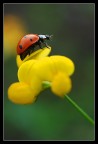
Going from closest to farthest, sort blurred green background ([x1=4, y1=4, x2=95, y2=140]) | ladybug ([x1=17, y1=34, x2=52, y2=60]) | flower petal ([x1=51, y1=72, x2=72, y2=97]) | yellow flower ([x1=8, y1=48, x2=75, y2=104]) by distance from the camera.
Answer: flower petal ([x1=51, y1=72, x2=72, y2=97]), yellow flower ([x1=8, y1=48, x2=75, y2=104]), ladybug ([x1=17, y1=34, x2=52, y2=60]), blurred green background ([x1=4, y1=4, x2=95, y2=140])

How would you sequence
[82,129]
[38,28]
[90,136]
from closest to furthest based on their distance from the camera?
[90,136], [82,129], [38,28]

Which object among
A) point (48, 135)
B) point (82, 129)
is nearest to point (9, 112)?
point (48, 135)

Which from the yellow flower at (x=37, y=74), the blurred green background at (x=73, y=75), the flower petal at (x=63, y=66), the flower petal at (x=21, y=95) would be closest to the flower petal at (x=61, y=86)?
the yellow flower at (x=37, y=74)

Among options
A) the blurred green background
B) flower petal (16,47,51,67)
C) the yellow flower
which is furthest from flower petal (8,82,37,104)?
the blurred green background

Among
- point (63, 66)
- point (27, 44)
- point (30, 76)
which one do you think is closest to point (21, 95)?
point (30, 76)

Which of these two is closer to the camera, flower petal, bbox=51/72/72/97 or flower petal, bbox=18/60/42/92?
flower petal, bbox=51/72/72/97

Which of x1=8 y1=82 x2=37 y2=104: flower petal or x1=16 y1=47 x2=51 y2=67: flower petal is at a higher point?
x1=16 y1=47 x2=51 y2=67: flower petal

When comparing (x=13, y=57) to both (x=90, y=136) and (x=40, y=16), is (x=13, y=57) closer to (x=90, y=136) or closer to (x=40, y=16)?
(x=40, y=16)

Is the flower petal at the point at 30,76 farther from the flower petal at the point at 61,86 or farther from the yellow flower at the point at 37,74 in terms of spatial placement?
the flower petal at the point at 61,86

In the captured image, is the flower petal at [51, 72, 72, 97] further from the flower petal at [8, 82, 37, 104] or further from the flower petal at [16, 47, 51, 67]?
the flower petal at [16, 47, 51, 67]
